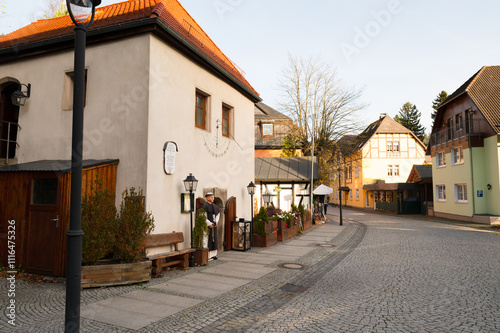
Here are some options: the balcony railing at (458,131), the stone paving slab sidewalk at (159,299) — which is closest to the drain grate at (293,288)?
the stone paving slab sidewalk at (159,299)

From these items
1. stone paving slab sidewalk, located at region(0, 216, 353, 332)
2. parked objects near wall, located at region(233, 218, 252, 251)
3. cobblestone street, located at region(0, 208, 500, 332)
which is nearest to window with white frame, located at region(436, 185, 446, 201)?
cobblestone street, located at region(0, 208, 500, 332)

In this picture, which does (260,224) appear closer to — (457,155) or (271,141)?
(271,141)

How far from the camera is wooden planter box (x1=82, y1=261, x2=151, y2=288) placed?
6.44 m

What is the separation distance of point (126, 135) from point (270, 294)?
5049 mm

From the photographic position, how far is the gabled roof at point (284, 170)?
23.2 meters

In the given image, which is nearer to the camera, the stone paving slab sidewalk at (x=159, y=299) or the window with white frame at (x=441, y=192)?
the stone paving slab sidewalk at (x=159, y=299)

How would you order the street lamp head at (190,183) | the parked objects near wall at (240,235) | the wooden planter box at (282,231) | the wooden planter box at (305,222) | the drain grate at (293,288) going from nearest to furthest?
1. the drain grate at (293,288)
2. the street lamp head at (190,183)
3. the parked objects near wall at (240,235)
4. the wooden planter box at (282,231)
5. the wooden planter box at (305,222)

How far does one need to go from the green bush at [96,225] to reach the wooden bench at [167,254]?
972 mm

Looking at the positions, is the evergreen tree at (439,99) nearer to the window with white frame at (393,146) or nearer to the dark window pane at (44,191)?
the window with white frame at (393,146)

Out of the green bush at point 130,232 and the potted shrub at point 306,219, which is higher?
the green bush at point 130,232

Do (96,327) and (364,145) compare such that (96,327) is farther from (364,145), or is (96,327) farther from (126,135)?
(364,145)

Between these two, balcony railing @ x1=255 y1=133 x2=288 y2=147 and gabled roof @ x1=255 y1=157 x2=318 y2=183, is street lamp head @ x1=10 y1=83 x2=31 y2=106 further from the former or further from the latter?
balcony railing @ x1=255 y1=133 x2=288 y2=147

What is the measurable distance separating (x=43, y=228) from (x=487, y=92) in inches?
1083

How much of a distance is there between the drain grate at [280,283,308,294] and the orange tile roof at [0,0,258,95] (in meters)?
6.81
